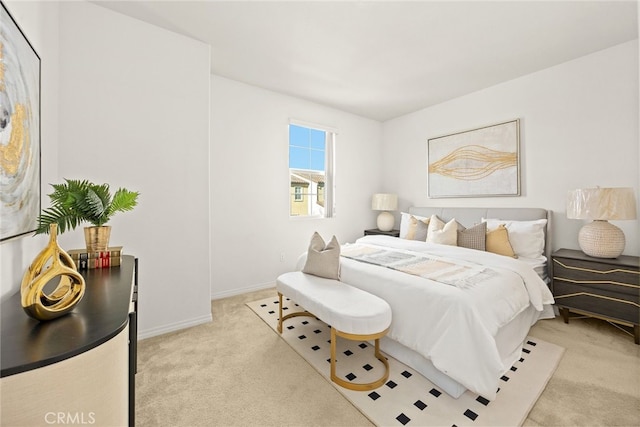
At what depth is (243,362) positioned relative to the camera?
2.00 meters

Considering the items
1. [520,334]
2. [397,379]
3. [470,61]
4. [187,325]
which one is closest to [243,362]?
[187,325]

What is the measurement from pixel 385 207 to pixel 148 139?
3.50 m

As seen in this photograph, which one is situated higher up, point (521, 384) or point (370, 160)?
point (370, 160)

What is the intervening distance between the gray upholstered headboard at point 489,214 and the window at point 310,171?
146cm

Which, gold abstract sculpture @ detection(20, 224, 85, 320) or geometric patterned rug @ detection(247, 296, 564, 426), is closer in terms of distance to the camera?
gold abstract sculpture @ detection(20, 224, 85, 320)

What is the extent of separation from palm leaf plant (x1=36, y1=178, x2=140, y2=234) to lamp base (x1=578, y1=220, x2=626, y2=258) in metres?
3.95

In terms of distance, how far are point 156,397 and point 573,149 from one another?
438 cm

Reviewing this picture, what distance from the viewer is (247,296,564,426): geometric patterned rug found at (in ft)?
4.88

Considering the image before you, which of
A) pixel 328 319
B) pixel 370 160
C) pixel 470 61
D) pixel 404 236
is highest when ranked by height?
pixel 470 61

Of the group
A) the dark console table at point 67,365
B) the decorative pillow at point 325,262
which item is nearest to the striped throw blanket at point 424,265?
the decorative pillow at point 325,262

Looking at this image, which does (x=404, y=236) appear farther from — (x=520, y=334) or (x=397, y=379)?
(x=397, y=379)

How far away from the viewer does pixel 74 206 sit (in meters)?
1.38

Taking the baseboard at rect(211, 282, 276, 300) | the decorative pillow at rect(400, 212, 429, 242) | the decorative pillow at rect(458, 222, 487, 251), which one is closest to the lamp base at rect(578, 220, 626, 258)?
the decorative pillow at rect(458, 222, 487, 251)

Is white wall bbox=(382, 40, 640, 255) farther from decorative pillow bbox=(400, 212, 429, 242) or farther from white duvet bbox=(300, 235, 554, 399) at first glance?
white duvet bbox=(300, 235, 554, 399)
